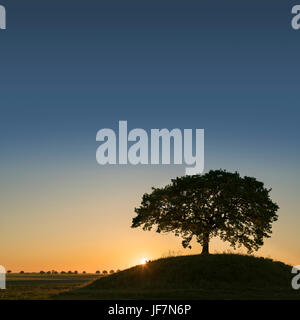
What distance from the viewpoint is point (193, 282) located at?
5016 cm

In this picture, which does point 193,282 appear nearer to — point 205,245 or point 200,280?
point 200,280

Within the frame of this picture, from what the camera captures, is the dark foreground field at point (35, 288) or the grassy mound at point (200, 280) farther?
the dark foreground field at point (35, 288)

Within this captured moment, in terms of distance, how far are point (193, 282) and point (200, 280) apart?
768 millimetres

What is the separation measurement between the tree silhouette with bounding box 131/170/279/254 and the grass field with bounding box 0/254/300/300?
21.3 feet

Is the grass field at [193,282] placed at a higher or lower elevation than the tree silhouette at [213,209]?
lower

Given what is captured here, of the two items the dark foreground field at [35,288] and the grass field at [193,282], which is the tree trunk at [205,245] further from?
the dark foreground field at [35,288]

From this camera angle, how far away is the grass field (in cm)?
4278

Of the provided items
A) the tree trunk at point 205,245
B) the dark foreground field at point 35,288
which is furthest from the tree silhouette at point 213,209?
the dark foreground field at point 35,288

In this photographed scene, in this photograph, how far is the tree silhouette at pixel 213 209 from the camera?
65625 millimetres

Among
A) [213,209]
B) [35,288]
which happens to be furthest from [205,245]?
[35,288]

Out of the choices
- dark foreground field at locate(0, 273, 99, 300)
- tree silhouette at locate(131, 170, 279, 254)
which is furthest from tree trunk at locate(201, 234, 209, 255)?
dark foreground field at locate(0, 273, 99, 300)

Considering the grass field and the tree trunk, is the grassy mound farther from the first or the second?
the tree trunk
